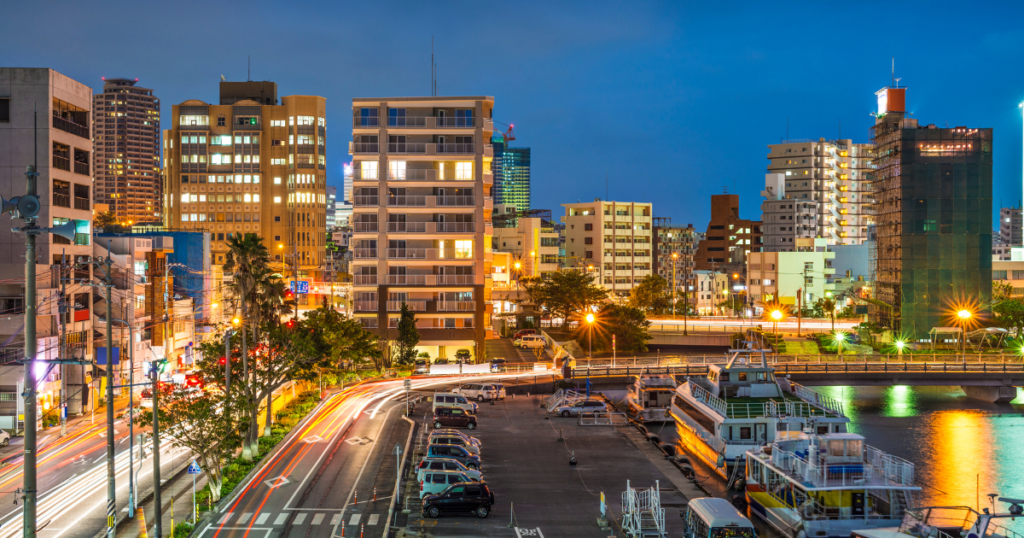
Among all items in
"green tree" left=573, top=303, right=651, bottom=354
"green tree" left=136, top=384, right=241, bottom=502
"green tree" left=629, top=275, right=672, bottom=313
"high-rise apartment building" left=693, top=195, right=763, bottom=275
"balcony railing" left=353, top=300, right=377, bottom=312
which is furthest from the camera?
"high-rise apartment building" left=693, top=195, right=763, bottom=275

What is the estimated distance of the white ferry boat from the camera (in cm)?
4456

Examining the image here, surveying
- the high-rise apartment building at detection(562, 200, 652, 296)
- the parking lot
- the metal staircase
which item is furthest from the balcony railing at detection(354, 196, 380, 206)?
the high-rise apartment building at detection(562, 200, 652, 296)

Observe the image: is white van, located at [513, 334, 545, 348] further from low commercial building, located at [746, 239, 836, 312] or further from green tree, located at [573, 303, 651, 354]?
low commercial building, located at [746, 239, 836, 312]

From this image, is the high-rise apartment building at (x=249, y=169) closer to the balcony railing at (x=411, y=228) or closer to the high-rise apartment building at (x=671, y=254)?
the high-rise apartment building at (x=671, y=254)

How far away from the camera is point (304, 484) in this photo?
3453 cm

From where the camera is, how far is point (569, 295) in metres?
87.4

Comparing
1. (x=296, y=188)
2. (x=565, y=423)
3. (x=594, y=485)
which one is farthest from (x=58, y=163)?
(x=296, y=188)

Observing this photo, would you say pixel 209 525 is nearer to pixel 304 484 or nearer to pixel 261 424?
pixel 304 484

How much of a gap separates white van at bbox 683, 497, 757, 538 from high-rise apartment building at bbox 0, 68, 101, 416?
3853 centimetres

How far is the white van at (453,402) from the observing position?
49750 mm

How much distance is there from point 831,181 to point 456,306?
12135 centimetres

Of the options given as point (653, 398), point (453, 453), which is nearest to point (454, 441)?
point (453, 453)

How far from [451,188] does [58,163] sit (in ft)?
114

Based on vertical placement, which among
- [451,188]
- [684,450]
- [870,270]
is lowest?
[684,450]
